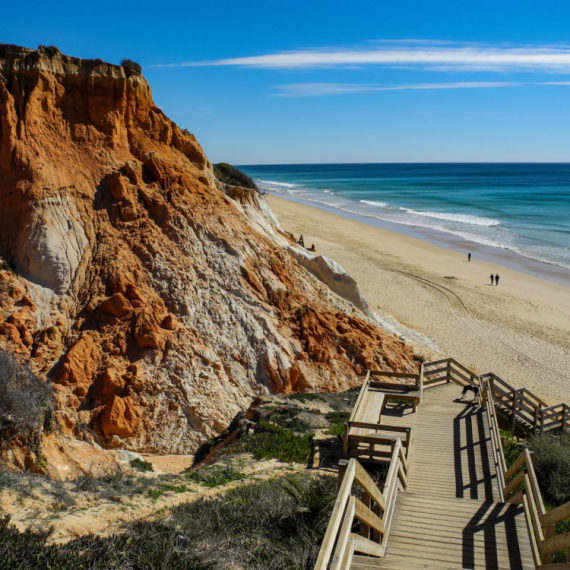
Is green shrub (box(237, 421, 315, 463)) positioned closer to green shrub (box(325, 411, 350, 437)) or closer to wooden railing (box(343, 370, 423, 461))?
green shrub (box(325, 411, 350, 437))

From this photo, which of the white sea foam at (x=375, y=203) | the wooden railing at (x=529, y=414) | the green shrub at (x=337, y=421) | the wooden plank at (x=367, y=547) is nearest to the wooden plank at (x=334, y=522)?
the wooden plank at (x=367, y=547)

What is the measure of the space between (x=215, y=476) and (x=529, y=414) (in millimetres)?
9864

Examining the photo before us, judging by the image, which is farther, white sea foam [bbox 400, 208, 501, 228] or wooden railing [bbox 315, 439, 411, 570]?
white sea foam [bbox 400, 208, 501, 228]

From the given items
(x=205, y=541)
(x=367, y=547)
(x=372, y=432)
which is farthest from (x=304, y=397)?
(x=367, y=547)

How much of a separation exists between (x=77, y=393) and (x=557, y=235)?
171 ft

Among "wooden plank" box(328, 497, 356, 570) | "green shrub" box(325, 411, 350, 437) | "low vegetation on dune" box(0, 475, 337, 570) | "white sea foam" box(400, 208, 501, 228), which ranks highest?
"white sea foam" box(400, 208, 501, 228)

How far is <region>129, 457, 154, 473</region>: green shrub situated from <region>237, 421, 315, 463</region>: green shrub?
2.03 metres

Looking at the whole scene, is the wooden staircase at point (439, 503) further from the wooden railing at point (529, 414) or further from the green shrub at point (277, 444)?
the wooden railing at point (529, 414)

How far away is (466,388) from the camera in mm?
12711

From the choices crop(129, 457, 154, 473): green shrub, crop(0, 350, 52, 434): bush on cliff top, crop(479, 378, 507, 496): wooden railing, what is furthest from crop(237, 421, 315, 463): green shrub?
crop(0, 350, 52, 434): bush on cliff top

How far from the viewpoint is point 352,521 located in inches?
203

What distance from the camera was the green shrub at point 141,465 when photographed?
10836 mm

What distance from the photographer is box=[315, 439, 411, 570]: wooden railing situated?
4277mm

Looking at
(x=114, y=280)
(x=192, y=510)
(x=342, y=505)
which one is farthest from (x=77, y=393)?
(x=342, y=505)
